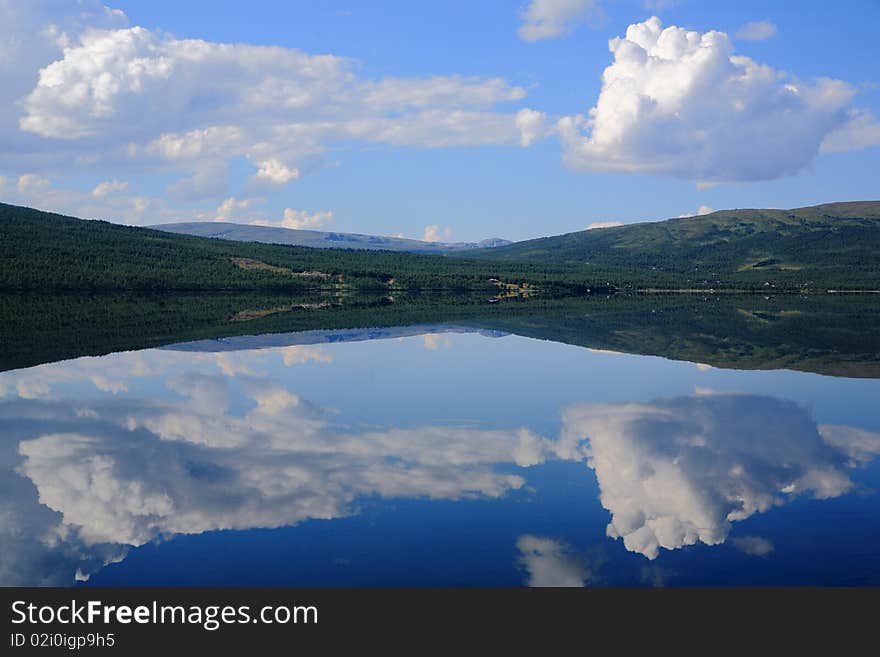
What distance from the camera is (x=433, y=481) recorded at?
21.4 m

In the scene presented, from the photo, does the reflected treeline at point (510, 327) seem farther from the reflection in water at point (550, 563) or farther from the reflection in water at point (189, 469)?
the reflection in water at point (550, 563)

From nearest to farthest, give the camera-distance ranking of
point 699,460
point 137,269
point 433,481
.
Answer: point 433,481
point 699,460
point 137,269

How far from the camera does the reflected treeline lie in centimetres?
5144

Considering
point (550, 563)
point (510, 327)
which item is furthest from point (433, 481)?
point (510, 327)

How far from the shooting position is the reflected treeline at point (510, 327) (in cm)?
5144

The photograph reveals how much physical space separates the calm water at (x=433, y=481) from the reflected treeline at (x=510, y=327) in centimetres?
1202

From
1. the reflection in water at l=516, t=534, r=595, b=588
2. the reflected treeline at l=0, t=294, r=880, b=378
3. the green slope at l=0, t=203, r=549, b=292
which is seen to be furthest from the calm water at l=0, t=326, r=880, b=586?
the green slope at l=0, t=203, r=549, b=292

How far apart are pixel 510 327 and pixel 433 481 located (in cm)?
5657

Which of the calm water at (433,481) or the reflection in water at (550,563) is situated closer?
the reflection in water at (550,563)

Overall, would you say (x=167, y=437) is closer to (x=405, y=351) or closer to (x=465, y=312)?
(x=405, y=351)

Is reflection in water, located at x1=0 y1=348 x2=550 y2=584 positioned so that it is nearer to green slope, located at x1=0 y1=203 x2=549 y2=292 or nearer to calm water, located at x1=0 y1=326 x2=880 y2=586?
calm water, located at x1=0 y1=326 x2=880 y2=586

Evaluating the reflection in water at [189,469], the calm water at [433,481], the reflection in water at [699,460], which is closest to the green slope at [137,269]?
the calm water at [433,481]

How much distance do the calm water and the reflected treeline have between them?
12.0 metres

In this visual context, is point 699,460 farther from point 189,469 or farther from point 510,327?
point 510,327
